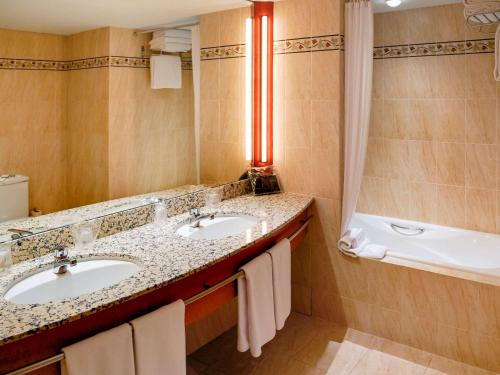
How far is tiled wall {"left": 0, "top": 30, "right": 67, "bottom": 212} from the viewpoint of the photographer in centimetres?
155

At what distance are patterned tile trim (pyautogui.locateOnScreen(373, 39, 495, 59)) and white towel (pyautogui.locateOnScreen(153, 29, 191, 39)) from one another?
1.77 meters

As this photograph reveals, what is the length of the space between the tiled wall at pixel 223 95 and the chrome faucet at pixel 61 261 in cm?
108

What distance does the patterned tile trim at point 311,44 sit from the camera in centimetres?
257

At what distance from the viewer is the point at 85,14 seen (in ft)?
5.83

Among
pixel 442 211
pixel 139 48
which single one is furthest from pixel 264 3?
pixel 442 211

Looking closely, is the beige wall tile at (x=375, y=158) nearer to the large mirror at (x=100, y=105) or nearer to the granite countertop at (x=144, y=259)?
the granite countertop at (x=144, y=259)

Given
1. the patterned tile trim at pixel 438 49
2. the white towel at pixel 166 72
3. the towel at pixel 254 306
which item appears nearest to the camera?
the towel at pixel 254 306

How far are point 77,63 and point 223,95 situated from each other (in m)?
1.19

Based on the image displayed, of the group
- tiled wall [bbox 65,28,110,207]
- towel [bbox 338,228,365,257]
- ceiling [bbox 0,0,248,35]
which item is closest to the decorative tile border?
ceiling [bbox 0,0,248,35]

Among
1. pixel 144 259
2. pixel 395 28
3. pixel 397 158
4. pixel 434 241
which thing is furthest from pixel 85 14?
pixel 434 241

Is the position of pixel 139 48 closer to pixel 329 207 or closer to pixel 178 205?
pixel 178 205

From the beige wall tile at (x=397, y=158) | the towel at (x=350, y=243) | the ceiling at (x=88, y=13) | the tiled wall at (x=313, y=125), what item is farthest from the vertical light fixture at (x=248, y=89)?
the beige wall tile at (x=397, y=158)

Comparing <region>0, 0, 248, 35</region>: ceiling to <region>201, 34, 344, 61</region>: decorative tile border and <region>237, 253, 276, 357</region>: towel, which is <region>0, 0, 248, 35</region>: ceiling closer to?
<region>201, 34, 344, 61</region>: decorative tile border

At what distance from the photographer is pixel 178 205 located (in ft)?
7.80
